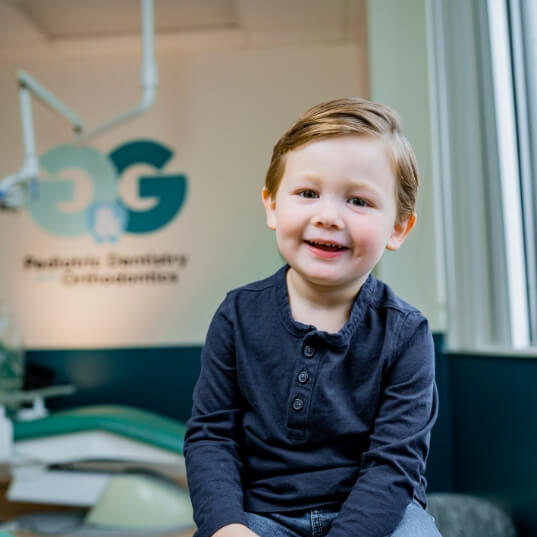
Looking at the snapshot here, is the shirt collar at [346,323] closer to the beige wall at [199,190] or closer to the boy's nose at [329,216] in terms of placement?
the boy's nose at [329,216]

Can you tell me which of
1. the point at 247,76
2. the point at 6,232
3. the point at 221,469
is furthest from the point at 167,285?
the point at 221,469

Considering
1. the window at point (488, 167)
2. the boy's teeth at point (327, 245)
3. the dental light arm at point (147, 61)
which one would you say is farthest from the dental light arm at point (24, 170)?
the boy's teeth at point (327, 245)

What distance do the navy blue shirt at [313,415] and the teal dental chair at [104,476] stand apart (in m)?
1.18

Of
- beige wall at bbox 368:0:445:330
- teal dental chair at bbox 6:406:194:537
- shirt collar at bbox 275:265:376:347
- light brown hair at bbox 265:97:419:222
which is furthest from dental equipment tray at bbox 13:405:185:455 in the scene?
light brown hair at bbox 265:97:419:222

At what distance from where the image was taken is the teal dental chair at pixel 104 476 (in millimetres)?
1788

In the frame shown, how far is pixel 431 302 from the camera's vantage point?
1.78 meters

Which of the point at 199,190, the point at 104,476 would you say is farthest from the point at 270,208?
the point at 199,190

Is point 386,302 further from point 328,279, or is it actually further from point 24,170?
point 24,170

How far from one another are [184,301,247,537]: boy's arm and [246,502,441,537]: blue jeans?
0.04 meters

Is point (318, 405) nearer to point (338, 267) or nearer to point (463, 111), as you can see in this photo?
point (338, 267)

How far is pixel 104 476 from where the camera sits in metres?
1.92

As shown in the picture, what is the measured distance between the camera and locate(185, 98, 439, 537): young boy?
61 cm

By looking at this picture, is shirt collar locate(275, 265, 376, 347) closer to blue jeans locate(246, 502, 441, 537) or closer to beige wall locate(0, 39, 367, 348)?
blue jeans locate(246, 502, 441, 537)

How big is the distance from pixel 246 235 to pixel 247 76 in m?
0.77
